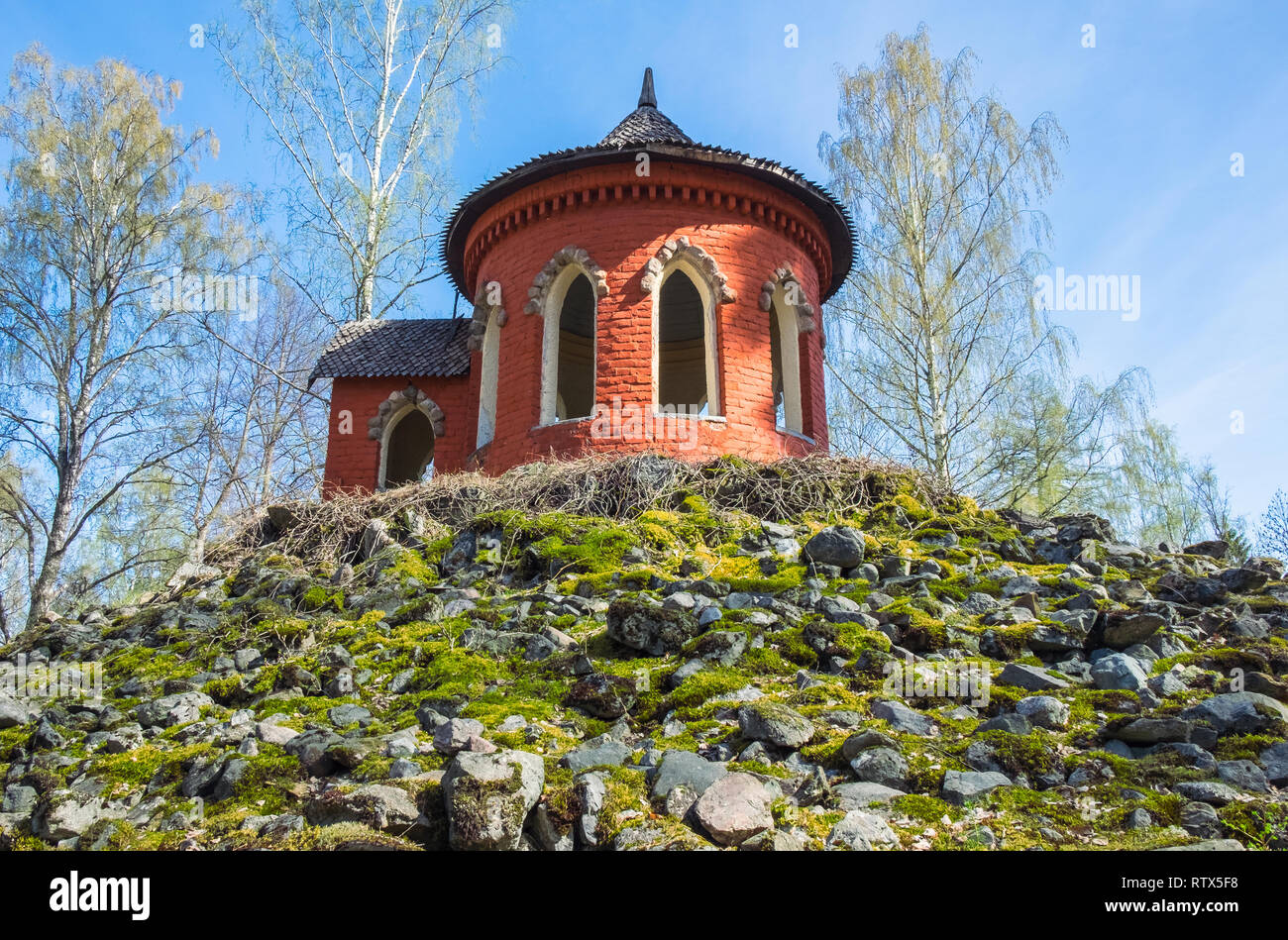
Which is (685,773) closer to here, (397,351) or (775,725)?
(775,725)

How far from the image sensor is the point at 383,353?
14.5m

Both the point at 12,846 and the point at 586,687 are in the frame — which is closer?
the point at 12,846

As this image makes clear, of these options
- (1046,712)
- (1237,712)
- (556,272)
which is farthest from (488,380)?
(1237,712)

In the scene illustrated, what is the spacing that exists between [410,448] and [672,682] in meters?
11.8

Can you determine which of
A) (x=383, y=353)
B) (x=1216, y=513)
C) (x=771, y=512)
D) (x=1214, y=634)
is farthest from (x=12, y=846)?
(x=1216, y=513)

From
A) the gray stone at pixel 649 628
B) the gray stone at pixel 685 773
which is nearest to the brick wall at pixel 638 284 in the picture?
the gray stone at pixel 649 628

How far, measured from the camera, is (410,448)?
1614 centimetres

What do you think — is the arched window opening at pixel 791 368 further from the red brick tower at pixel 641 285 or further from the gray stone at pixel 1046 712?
the gray stone at pixel 1046 712

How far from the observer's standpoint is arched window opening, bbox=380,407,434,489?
50.8 feet

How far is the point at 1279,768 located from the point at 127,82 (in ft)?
71.1

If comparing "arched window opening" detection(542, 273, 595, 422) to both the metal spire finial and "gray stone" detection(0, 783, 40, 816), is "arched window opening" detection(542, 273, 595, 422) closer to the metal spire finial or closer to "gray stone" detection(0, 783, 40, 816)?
the metal spire finial

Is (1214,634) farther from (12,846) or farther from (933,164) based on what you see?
(933,164)

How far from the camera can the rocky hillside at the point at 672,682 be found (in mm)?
3740

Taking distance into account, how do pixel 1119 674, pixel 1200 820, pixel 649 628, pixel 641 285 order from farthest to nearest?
pixel 641 285 → pixel 649 628 → pixel 1119 674 → pixel 1200 820
